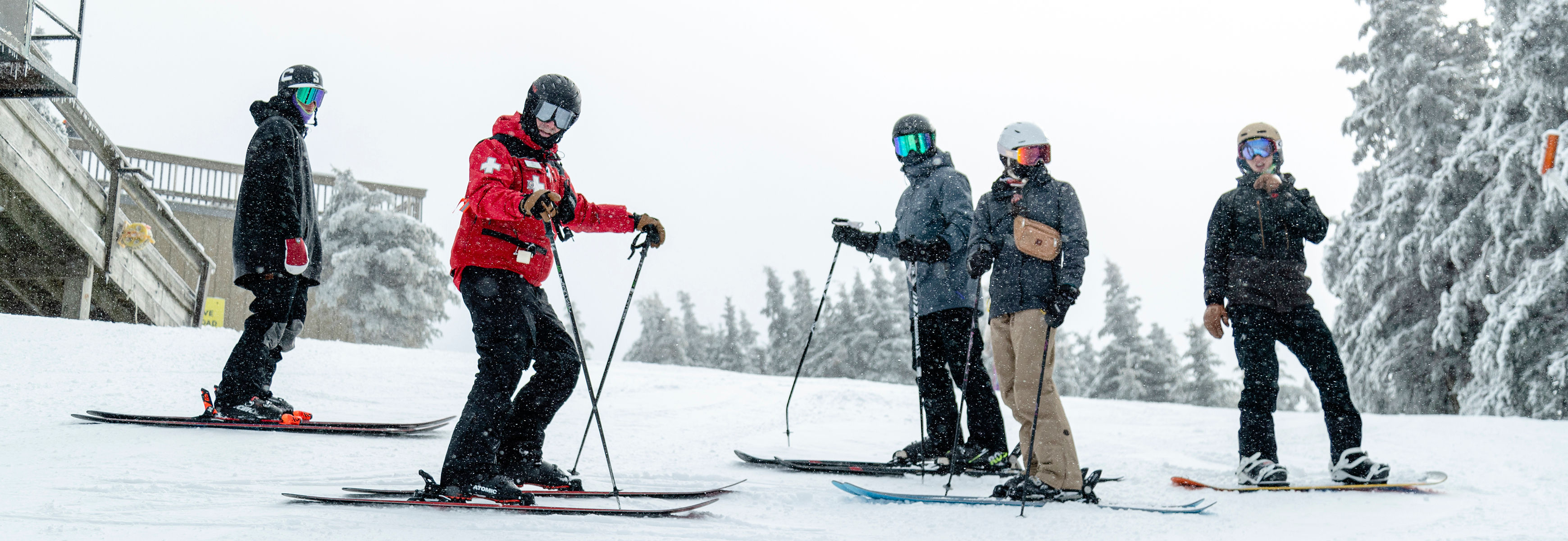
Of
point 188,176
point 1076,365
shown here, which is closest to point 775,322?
point 1076,365

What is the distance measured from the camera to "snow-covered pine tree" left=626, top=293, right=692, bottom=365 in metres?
35.2

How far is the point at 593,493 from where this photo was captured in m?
3.25

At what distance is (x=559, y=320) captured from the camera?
3.30 metres

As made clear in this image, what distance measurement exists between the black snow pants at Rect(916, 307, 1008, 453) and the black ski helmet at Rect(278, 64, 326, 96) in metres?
3.27

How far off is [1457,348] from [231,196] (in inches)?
873

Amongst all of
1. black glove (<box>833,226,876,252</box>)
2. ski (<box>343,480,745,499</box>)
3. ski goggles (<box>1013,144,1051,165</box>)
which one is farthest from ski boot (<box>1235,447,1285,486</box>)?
ski (<box>343,480,745,499</box>)

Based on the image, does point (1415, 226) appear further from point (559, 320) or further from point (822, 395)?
point (559, 320)

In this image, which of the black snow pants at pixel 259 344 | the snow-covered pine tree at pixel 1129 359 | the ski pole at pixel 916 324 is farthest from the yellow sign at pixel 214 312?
the snow-covered pine tree at pixel 1129 359

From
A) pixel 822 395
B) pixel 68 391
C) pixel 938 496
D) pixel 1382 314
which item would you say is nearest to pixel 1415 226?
pixel 1382 314

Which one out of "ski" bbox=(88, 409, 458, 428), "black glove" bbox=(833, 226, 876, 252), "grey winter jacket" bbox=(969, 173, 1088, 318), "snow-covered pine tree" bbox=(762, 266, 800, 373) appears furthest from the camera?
"snow-covered pine tree" bbox=(762, 266, 800, 373)

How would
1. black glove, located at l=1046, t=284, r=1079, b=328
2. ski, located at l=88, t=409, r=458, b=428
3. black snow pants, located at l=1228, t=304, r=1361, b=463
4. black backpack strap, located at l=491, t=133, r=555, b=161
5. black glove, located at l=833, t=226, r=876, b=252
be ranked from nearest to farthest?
black backpack strap, located at l=491, t=133, r=555, b=161
black glove, located at l=1046, t=284, r=1079, b=328
black snow pants, located at l=1228, t=304, r=1361, b=463
ski, located at l=88, t=409, r=458, b=428
black glove, located at l=833, t=226, r=876, b=252

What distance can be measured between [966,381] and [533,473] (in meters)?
1.89

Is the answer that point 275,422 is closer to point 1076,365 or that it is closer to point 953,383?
point 953,383

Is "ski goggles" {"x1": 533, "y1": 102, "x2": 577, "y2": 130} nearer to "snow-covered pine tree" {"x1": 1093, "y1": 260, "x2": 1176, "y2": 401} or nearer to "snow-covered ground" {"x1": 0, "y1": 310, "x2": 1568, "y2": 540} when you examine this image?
"snow-covered ground" {"x1": 0, "y1": 310, "x2": 1568, "y2": 540}
